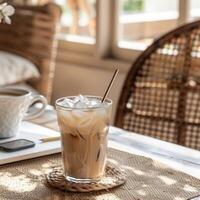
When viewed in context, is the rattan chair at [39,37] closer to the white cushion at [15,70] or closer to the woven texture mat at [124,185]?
the white cushion at [15,70]

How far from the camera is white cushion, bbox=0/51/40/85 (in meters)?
2.46

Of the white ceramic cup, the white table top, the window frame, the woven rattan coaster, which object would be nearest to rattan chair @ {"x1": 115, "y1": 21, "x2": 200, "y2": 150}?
the white table top

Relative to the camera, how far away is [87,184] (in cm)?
100

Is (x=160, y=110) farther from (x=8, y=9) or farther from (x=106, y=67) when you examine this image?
(x=106, y=67)

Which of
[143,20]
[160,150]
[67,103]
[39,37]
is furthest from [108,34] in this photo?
[67,103]

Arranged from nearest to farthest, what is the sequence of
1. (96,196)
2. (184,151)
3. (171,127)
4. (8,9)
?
(96,196) < (8,9) < (184,151) < (171,127)

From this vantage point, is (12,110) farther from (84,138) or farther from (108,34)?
(108,34)

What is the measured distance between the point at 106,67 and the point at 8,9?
5.01ft

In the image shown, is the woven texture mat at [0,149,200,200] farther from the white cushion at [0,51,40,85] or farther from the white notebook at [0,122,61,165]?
the white cushion at [0,51,40,85]

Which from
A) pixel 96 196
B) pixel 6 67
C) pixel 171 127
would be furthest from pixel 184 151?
pixel 6 67

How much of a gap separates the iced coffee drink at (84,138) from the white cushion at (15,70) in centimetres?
144

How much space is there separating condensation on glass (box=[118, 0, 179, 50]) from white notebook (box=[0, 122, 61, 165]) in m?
1.24

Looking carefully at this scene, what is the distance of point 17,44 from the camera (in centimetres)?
269

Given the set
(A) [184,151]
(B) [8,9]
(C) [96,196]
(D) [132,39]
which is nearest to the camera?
(C) [96,196]
